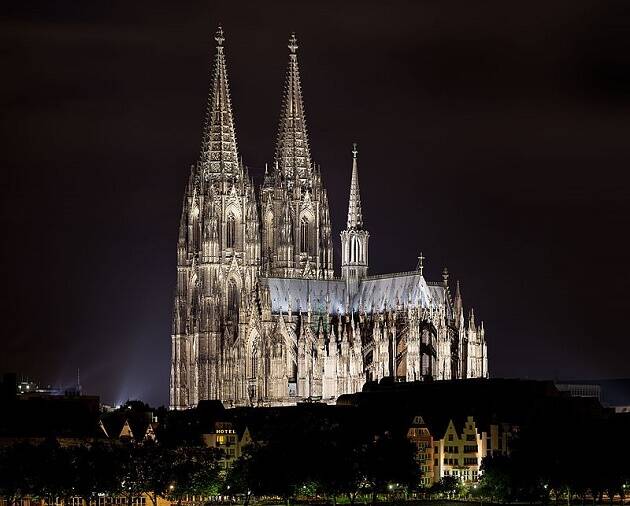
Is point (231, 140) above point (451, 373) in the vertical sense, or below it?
above

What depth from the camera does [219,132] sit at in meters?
195

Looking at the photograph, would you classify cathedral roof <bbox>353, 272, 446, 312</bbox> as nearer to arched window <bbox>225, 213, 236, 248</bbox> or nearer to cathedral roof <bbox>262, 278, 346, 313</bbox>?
cathedral roof <bbox>262, 278, 346, 313</bbox>

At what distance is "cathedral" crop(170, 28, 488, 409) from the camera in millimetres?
183375

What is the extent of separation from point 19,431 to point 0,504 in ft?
50.9

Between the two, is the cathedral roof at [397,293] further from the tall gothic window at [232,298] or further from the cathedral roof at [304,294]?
the tall gothic window at [232,298]

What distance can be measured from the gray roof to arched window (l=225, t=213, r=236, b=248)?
16.9 feet

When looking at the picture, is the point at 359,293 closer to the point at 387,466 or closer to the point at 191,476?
the point at 191,476

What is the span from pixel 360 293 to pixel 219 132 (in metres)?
18.5

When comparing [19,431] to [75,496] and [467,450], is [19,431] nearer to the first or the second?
[75,496]

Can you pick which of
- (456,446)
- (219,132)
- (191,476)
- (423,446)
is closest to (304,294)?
(219,132)

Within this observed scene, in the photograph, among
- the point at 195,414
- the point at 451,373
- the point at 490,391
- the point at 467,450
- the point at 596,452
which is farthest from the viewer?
the point at 451,373

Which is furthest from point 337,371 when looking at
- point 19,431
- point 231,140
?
point 19,431

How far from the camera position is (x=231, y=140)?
196m

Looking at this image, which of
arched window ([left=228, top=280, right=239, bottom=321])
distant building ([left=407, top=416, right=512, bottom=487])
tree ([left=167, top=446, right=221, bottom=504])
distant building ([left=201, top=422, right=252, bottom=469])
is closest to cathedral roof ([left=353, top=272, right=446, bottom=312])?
arched window ([left=228, top=280, right=239, bottom=321])
